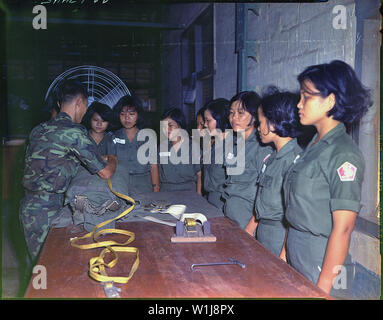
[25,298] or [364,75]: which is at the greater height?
[364,75]

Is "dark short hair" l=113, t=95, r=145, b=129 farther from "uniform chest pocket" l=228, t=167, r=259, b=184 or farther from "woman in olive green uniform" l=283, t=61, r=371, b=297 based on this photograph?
"woman in olive green uniform" l=283, t=61, r=371, b=297

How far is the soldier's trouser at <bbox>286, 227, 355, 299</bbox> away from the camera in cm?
159

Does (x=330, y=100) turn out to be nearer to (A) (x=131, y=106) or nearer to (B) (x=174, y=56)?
(A) (x=131, y=106)

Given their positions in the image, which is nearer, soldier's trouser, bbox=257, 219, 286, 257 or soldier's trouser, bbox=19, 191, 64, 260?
soldier's trouser, bbox=257, 219, 286, 257

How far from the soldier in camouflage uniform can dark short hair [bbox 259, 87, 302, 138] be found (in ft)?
3.51

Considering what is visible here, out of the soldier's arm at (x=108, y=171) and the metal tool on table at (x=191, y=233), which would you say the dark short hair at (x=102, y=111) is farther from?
the metal tool on table at (x=191, y=233)

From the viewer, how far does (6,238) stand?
471cm

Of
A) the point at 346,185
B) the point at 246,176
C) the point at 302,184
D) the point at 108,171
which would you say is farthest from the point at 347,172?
the point at 108,171

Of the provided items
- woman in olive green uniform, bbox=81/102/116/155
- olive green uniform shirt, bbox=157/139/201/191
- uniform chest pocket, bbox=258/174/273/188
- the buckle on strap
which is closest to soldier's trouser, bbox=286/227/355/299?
uniform chest pocket, bbox=258/174/273/188

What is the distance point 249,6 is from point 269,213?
7.21ft

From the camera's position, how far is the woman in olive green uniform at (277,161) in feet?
6.89
